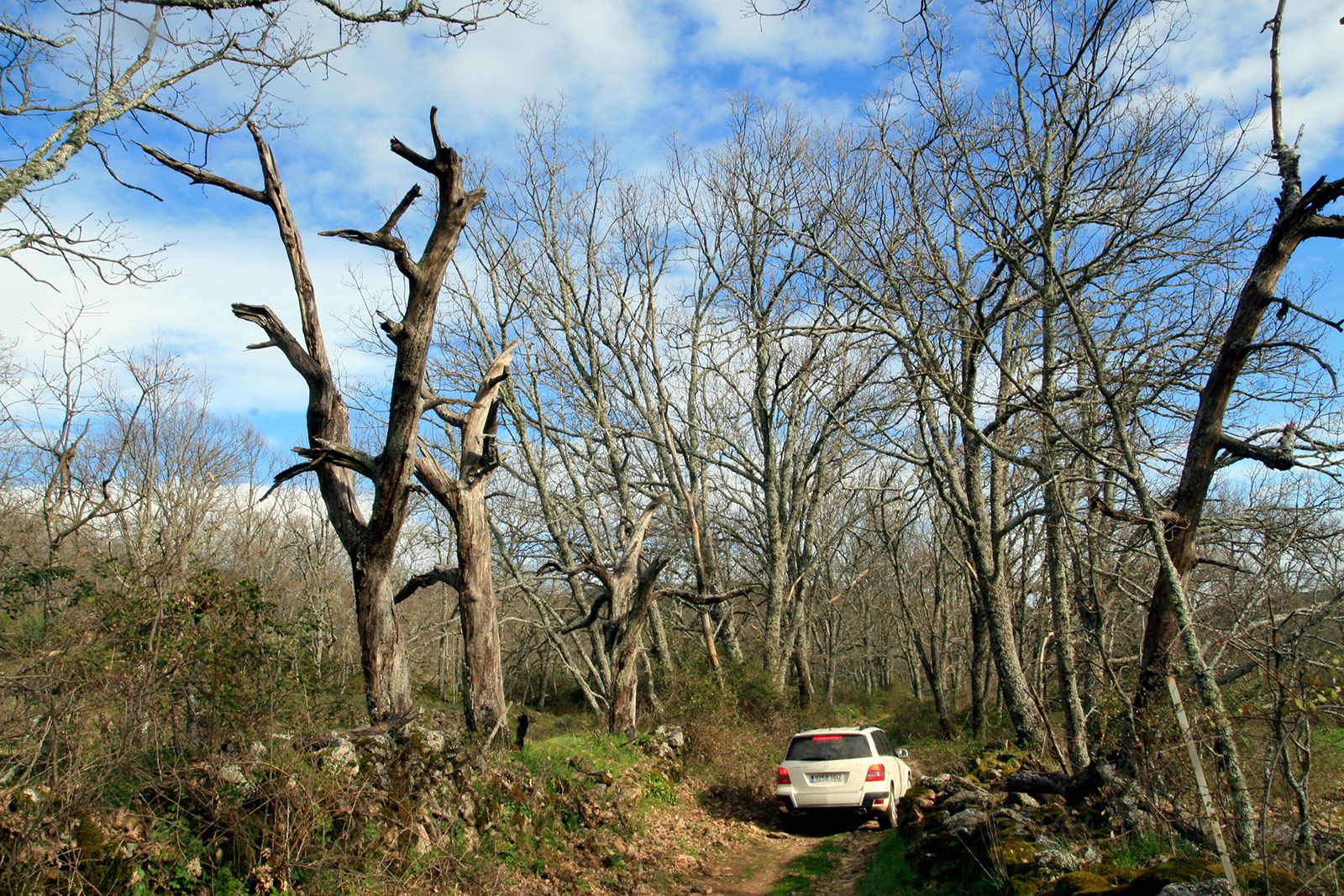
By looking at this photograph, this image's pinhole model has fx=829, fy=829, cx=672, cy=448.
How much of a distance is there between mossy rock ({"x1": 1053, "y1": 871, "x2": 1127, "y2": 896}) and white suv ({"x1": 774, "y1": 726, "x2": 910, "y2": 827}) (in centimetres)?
673

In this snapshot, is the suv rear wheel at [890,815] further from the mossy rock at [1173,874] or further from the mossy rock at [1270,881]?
the mossy rock at [1270,881]

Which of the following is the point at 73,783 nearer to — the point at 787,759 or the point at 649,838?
the point at 649,838

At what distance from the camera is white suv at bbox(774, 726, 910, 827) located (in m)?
12.6

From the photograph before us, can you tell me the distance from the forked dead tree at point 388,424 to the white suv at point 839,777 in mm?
5435

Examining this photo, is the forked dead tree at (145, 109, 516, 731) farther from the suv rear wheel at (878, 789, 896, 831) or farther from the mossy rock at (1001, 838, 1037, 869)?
the suv rear wheel at (878, 789, 896, 831)

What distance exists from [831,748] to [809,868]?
252cm

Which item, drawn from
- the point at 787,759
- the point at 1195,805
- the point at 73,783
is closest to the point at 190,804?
the point at 73,783

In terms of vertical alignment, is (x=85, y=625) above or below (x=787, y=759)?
above

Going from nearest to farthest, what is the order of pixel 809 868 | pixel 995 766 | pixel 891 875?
pixel 891 875
pixel 809 868
pixel 995 766

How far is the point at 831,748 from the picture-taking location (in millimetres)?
12969

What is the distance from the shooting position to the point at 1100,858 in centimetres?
711

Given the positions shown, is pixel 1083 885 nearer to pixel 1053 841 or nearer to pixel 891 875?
pixel 1053 841

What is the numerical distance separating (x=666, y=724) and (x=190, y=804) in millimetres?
10900

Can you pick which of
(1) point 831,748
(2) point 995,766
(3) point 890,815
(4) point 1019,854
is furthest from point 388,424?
(2) point 995,766
